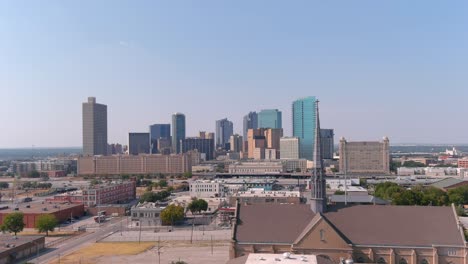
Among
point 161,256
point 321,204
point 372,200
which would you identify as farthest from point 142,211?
point 321,204

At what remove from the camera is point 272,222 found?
155 feet

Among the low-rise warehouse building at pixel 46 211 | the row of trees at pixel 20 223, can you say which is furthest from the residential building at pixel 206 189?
the row of trees at pixel 20 223

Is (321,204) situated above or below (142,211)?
above

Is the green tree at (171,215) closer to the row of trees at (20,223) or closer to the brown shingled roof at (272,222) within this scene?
the row of trees at (20,223)

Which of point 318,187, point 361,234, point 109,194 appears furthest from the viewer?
point 109,194

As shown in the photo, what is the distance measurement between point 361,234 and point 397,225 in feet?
11.8

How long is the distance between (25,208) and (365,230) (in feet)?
245

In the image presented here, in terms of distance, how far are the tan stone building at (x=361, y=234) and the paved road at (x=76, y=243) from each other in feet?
97.3

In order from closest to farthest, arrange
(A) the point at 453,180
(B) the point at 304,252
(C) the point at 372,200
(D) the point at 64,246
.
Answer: (B) the point at 304,252, (D) the point at 64,246, (C) the point at 372,200, (A) the point at 453,180

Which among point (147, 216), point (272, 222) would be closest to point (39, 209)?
point (147, 216)

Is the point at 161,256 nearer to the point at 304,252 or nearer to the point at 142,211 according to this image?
the point at 304,252

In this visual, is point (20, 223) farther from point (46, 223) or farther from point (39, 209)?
point (39, 209)

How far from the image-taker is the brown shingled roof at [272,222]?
46.0 m

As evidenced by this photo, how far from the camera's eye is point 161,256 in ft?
199
